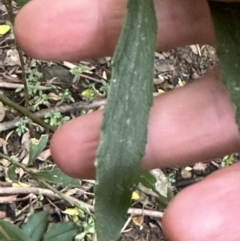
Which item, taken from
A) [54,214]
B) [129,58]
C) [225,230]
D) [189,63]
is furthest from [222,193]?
Result: [189,63]

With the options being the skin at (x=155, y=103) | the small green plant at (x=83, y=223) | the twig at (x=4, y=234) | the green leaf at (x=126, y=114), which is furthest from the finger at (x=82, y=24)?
the small green plant at (x=83, y=223)

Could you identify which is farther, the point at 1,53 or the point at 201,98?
the point at 1,53

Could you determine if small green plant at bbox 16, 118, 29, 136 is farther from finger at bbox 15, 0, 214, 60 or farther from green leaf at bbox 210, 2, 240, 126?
green leaf at bbox 210, 2, 240, 126

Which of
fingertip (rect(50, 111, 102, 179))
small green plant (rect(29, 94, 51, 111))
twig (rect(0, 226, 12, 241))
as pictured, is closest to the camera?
fingertip (rect(50, 111, 102, 179))

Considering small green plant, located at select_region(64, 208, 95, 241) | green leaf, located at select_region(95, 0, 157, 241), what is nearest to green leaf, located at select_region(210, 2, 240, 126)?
green leaf, located at select_region(95, 0, 157, 241)

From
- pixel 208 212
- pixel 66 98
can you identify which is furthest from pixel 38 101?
pixel 208 212

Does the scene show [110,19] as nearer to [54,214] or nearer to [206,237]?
[206,237]
